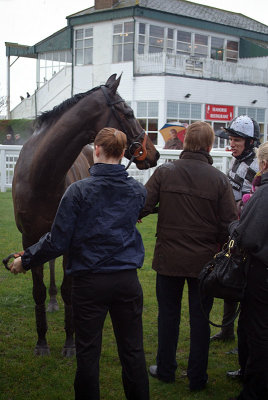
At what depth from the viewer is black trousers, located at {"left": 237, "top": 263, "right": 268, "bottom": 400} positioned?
10.5ft

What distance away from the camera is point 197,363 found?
377 cm

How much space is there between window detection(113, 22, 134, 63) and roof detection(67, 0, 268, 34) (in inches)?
44.5

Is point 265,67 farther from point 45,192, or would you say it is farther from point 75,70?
point 45,192

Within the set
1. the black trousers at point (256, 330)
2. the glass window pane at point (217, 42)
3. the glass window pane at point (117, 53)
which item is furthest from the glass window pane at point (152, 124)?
the black trousers at point (256, 330)

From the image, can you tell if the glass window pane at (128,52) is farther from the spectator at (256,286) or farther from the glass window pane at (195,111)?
the spectator at (256,286)

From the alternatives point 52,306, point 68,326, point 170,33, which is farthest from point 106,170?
point 170,33

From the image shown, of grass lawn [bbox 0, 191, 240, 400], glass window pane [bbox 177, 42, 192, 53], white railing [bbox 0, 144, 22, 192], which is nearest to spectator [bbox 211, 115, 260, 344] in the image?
grass lawn [bbox 0, 191, 240, 400]

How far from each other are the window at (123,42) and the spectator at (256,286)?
82.0 feet

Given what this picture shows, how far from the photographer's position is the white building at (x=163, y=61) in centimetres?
2616

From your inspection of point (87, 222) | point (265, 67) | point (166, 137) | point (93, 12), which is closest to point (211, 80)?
point (265, 67)

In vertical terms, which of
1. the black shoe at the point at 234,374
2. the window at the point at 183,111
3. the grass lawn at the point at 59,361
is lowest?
the grass lawn at the point at 59,361

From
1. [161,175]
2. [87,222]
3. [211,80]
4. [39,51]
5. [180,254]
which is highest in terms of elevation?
[39,51]

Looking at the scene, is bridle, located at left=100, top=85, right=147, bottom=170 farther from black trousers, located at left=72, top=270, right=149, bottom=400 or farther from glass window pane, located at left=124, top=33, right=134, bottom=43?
glass window pane, located at left=124, top=33, right=134, bottom=43

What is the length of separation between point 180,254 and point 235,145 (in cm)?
131
